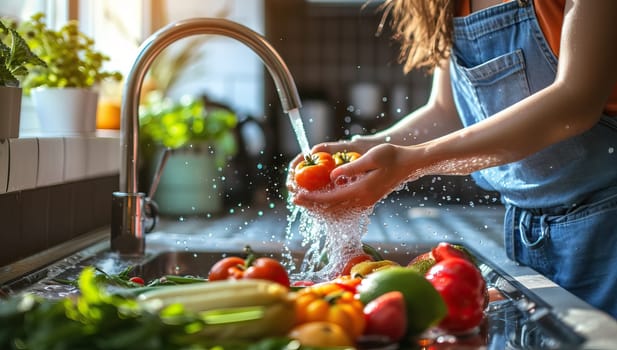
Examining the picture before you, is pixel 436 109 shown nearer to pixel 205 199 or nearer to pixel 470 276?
pixel 470 276

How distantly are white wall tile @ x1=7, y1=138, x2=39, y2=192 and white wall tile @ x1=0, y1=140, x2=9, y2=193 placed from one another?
13 millimetres

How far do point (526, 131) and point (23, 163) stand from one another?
2.56 feet

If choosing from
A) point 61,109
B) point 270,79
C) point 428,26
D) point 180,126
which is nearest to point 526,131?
point 428,26

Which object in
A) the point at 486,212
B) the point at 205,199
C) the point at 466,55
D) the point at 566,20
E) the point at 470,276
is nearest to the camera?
the point at 470,276

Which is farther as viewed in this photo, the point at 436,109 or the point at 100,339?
the point at 436,109

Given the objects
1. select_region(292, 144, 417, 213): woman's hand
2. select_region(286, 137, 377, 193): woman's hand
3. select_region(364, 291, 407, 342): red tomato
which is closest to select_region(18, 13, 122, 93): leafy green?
select_region(286, 137, 377, 193): woman's hand

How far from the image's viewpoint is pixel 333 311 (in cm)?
77

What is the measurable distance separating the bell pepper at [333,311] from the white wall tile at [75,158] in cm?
86

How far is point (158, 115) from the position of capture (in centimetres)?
268

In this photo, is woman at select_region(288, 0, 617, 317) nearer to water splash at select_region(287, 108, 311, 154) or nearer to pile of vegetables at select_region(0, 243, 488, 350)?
water splash at select_region(287, 108, 311, 154)

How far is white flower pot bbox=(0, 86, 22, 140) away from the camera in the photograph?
120 cm

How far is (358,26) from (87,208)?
2.70 metres

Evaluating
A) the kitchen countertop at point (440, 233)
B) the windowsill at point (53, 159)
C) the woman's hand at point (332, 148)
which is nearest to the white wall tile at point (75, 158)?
the windowsill at point (53, 159)

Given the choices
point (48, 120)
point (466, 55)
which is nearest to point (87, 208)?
point (48, 120)
